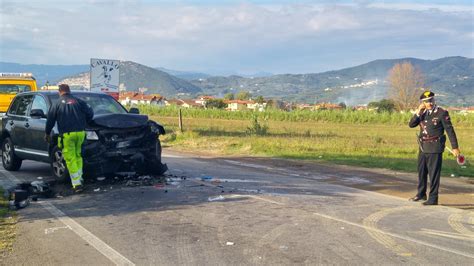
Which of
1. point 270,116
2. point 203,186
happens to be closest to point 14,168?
point 203,186

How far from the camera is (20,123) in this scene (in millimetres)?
11859

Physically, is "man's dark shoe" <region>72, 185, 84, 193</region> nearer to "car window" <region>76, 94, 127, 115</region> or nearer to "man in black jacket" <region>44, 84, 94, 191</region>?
"man in black jacket" <region>44, 84, 94, 191</region>

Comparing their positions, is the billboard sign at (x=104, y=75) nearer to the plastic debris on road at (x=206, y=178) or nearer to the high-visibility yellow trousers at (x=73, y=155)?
the plastic debris on road at (x=206, y=178)

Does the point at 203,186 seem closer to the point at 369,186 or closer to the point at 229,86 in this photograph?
the point at 369,186

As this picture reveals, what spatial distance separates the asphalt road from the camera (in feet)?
18.9

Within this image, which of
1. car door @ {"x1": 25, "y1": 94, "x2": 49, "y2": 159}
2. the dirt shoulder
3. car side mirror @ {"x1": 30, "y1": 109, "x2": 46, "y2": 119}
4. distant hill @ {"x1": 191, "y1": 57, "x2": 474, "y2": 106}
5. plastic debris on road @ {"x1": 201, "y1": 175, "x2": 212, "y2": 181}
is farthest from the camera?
distant hill @ {"x1": 191, "y1": 57, "x2": 474, "y2": 106}

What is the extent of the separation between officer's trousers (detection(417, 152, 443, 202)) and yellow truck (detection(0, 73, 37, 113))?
17.5 metres

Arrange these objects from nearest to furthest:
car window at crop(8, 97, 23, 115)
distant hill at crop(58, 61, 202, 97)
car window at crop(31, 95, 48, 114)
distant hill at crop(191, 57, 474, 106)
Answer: car window at crop(31, 95, 48, 114) → car window at crop(8, 97, 23, 115) → distant hill at crop(191, 57, 474, 106) → distant hill at crop(58, 61, 202, 97)

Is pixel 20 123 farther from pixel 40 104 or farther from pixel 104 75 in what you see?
pixel 104 75

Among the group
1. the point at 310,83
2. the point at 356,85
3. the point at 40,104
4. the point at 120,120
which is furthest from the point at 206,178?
the point at 310,83

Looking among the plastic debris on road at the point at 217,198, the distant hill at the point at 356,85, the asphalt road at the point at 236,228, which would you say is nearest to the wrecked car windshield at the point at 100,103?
the asphalt road at the point at 236,228

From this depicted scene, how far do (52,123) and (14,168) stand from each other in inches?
129

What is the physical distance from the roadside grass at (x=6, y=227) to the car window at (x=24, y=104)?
3682 millimetres

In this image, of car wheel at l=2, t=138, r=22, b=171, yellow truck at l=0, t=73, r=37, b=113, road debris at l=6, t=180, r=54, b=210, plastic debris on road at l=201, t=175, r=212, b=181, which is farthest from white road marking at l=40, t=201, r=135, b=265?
yellow truck at l=0, t=73, r=37, b=113
